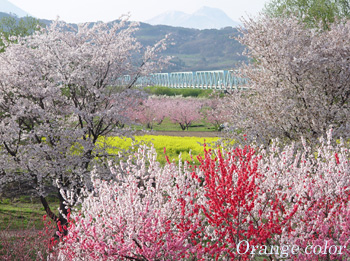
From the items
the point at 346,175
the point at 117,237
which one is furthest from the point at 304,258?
the point at 117,237

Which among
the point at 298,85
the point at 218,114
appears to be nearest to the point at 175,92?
the point at 218,114

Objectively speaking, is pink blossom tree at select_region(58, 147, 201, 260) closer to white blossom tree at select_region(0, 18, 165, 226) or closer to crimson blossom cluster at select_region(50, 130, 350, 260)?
crimson blossom cluster at select_region(50, 130, 350, 260)

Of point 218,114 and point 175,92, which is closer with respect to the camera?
point 218,114

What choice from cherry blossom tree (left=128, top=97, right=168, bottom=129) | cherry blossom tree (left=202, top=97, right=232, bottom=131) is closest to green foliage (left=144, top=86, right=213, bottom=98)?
cherry blossom tree (left=202, top=97, right=232, bottom=131)

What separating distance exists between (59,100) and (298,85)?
25.1 ft

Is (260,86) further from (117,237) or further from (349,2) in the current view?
(349,2)

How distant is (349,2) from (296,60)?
24.6 m

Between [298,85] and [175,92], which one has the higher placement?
[298,85]

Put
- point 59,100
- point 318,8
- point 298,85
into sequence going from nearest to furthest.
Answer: point 59,100 < point 298,85 < point 318,8

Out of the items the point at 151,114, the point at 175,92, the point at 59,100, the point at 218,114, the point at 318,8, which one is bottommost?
the point at 151,114

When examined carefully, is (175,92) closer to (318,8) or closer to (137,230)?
(318,8)

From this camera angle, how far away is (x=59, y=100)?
11.9m

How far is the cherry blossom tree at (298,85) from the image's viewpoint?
1202 cm

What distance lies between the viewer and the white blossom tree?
1102 cm
